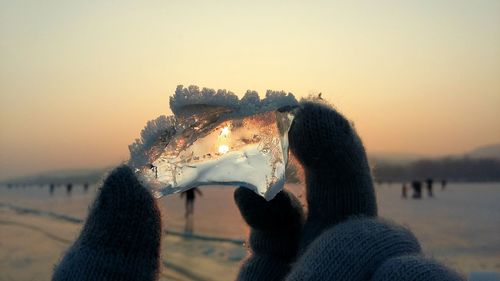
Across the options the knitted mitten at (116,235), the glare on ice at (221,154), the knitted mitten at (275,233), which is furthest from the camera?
the knitted mitten at (275,233)

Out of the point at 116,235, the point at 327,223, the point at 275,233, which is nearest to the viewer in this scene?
the point at 116,235

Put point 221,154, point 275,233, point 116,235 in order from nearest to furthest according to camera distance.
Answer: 1. point 221,154
2. point 116,235
3. point 275,233

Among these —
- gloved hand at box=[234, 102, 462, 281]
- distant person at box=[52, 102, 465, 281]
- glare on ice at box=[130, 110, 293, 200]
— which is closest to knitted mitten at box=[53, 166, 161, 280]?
distant person at box=[52, 102, 465, 281]

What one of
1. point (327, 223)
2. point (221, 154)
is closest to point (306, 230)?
point (327, 223)

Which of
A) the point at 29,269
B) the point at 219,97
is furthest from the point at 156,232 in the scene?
the point at 29,269

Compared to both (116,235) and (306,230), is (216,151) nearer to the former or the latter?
(116,235)

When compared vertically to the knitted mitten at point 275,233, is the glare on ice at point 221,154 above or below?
above

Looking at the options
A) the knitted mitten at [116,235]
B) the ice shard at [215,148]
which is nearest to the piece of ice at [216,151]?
the ice shard at [215,148]

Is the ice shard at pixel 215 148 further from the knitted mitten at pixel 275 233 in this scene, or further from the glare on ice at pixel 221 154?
the knitted mitten at pixel 275 233
